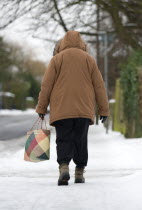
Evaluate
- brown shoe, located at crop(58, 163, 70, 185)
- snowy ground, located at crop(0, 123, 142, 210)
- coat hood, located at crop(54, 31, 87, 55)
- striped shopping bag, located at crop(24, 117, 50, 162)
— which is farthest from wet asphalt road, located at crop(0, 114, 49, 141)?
brown shoe, located at crop(58, 163, 70, 185)

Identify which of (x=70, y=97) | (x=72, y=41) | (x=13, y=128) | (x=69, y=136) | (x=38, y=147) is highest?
(x=72, y=41)

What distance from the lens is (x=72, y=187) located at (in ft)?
17.6

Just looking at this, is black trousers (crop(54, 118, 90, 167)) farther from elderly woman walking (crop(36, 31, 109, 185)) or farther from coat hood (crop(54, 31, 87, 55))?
coat hood (crop(54, 31, 87, 55))

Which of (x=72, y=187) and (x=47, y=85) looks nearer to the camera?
(x=72, y=187)

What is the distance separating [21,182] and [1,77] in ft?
192

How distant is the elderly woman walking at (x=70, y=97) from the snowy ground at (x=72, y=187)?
43 centimetres

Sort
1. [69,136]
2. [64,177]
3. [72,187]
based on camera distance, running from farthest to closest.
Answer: [69,136] → [64,177] → [72,187]

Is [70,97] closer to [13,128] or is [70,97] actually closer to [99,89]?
[99,89]

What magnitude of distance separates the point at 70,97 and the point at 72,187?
0.93 metres

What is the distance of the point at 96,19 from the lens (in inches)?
748

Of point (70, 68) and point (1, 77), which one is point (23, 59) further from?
point (70, 68)

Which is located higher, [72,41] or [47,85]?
[72,41]

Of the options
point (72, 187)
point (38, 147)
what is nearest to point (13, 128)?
point (38, 147)

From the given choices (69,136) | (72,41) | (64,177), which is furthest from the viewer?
(72,41)
